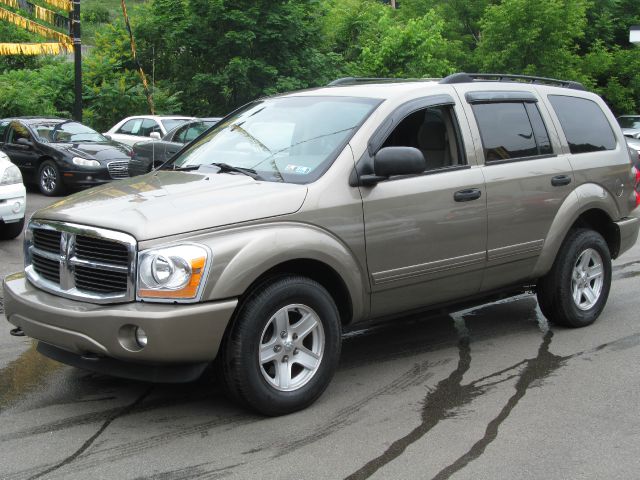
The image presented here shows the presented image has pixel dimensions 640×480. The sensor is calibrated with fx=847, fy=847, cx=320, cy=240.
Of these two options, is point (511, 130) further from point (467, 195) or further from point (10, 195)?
point (10, 195)

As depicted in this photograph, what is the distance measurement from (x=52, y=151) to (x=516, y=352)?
11.8 meters

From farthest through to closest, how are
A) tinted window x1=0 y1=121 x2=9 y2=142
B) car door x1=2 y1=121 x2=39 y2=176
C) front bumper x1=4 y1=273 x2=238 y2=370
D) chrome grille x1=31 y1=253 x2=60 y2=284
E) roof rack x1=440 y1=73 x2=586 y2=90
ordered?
tinted window x1=0 y1=121 x2=9 y2=142
car door x1=2 y1=121 x2=39 y2=176
roof rack x1=440 y1=73 x2=586 y2=90
chrome grille x1=31 y1=253 x2=60 y2=284
front bumper x1=4 y1=273 x2=238 y2=370

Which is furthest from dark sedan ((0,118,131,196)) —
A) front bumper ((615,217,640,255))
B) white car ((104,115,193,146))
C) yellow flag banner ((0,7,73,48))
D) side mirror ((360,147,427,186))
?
side mirror ((360,147,427,186))

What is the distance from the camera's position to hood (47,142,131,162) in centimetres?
1570

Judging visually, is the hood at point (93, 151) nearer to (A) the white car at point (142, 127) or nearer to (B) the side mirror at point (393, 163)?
(A) the white car at point (142, 127)

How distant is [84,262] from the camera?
14.8ft

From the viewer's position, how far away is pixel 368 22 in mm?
29250

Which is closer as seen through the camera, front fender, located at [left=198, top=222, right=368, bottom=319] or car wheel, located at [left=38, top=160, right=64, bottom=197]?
front fender, located at [left=198, top=222, right=368, bottom=319]

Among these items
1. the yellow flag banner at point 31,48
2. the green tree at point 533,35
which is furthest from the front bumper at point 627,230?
the green tree at point 533,35

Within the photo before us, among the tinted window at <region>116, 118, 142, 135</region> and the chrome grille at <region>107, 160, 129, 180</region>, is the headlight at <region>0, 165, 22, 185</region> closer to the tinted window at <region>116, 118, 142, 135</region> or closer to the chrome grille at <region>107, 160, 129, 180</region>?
the chrome grille at <region>107, 160, 129, 180</region>

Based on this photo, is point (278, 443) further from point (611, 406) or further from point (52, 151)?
point (52, 151)

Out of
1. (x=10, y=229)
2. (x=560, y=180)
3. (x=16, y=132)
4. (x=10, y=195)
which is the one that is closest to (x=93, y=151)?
(x=16, y=132)

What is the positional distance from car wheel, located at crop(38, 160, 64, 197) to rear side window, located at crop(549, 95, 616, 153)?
36.1 feet

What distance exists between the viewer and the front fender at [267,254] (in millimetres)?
4344
